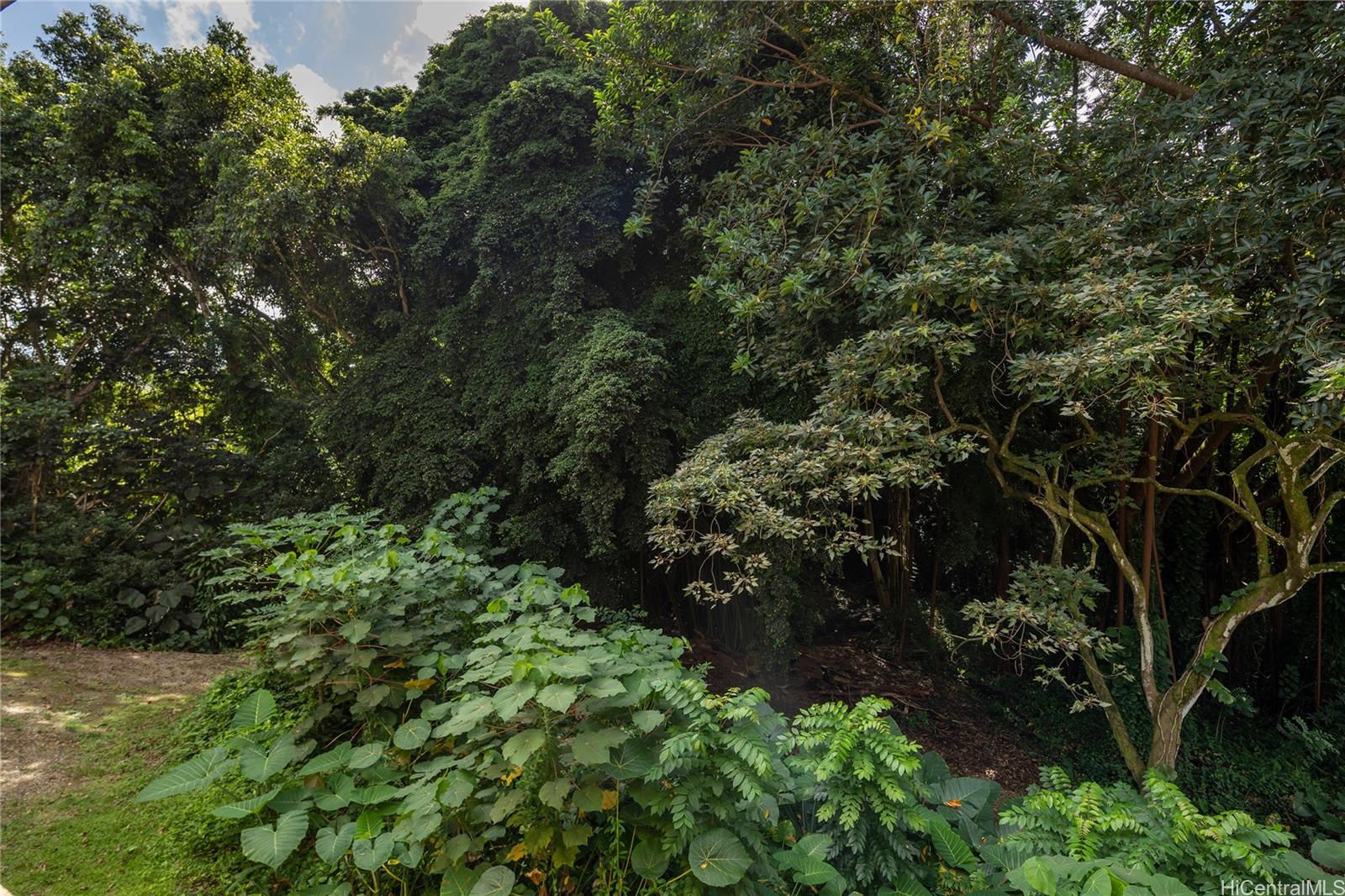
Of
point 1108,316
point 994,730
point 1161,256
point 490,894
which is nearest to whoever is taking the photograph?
point 490,894

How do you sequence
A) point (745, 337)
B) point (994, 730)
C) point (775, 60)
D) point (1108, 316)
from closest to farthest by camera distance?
point (1108, 316)
point (745, 337)
point (775, 60)
point (994, 730)

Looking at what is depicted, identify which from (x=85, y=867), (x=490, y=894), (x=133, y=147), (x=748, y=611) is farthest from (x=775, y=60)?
(x=133, y=147)

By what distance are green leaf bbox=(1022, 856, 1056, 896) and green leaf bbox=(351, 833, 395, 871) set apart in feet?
5.74

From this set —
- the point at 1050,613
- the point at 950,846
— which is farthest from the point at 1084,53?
the point at 950,846

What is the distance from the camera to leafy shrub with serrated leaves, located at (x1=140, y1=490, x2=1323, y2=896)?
1.59m

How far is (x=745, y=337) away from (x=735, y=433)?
0.80 meters

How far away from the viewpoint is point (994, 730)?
4949 mm

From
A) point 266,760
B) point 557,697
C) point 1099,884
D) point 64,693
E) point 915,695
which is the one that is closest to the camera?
point 1099,884

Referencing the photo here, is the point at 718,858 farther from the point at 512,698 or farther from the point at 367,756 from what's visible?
the point at 367,756

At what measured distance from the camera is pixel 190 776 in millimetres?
1970

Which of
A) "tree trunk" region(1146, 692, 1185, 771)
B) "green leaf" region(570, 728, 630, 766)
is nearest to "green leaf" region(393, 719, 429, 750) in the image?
"green leaf" region(570, 728, 630, 766)

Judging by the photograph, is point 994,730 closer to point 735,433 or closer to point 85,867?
point 735,433

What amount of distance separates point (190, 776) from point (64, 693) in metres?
2.97
